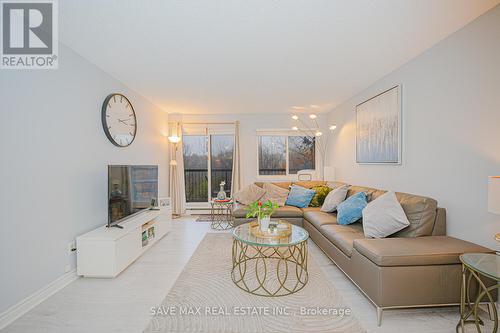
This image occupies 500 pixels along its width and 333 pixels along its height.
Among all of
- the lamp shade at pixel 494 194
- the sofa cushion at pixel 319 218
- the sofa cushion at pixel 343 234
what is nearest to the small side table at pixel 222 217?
the sofa cushion at pixel 319 218

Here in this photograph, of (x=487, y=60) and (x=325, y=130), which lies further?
(x=325, y=130)

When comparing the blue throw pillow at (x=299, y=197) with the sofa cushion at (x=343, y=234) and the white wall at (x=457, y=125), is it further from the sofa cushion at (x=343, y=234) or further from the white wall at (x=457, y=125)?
the white wall at (x=457, y=125)

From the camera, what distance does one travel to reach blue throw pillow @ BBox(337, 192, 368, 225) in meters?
2.88

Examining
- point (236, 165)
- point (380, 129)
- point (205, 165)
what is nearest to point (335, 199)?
point (380, 129)

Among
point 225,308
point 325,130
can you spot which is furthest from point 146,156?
point 325,130

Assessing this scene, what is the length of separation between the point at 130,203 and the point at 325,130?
4.53 meters

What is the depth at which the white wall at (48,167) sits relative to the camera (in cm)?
182

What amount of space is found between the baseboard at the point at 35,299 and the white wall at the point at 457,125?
397 cm

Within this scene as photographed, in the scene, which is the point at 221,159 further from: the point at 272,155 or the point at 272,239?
the point at 272,239

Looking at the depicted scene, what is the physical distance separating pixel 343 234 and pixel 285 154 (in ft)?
10.6

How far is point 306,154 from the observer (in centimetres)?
558

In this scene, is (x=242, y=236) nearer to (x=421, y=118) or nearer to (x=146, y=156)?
(x=421, y=118)

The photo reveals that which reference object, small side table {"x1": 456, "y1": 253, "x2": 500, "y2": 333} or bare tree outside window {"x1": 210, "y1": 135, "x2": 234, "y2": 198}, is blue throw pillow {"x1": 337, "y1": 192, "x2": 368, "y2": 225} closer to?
small side table {"x1": 456, "y1": 253, "x2": 500, "y2": 333}

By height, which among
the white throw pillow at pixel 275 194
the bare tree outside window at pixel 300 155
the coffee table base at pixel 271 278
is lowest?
the coffee table base at pixel 271 278
